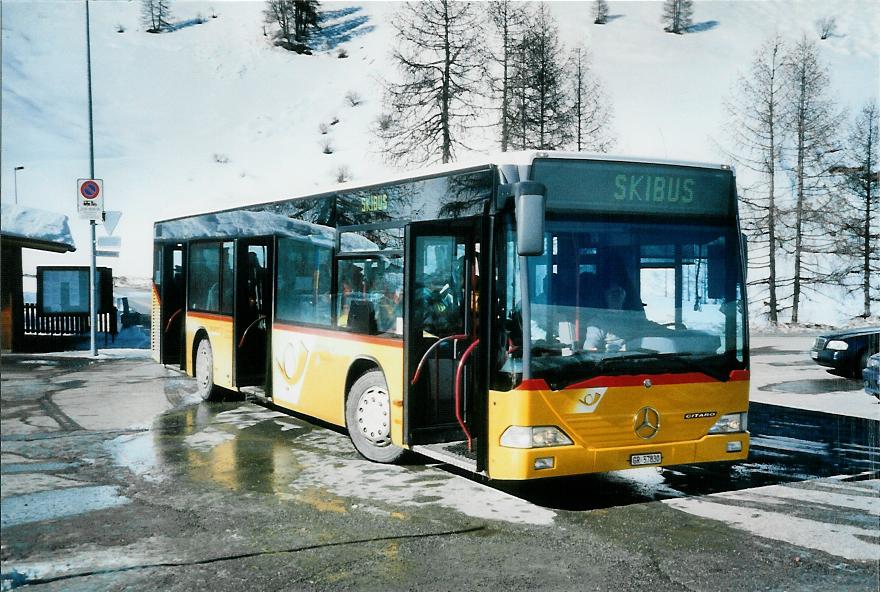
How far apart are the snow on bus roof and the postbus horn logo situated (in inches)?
114

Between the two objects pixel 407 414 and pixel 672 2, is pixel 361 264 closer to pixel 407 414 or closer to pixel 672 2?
pixel 407 414

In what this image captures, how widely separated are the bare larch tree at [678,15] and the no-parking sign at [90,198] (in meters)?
36.6

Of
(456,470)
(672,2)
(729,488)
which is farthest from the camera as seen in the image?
(672,2)

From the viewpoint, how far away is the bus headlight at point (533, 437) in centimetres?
632

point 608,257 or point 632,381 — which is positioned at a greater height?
point 608,257

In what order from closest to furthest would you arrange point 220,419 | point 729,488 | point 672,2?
point 729,488, point 220,419, point 672,2

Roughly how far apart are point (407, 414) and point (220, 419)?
4155mm

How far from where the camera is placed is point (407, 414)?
755 cm

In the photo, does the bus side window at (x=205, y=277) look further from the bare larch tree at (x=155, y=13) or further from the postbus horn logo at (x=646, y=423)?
the bare larch tree at (x=155, y=13)

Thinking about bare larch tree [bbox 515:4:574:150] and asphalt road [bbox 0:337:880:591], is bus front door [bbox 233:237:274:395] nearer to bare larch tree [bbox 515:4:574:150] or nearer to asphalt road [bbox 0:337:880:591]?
asphalt road [bbox 0:337:880:591]

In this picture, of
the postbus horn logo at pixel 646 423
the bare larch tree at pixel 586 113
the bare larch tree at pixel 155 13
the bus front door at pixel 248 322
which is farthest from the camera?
the bare larch tree at pixel 586 113

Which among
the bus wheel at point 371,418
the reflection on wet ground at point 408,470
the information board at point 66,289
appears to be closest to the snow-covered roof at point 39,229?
the information board at point 66,289

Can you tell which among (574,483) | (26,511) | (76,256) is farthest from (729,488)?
(76,256)

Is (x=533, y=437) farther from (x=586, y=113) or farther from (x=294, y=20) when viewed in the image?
(x=586, y=113)
